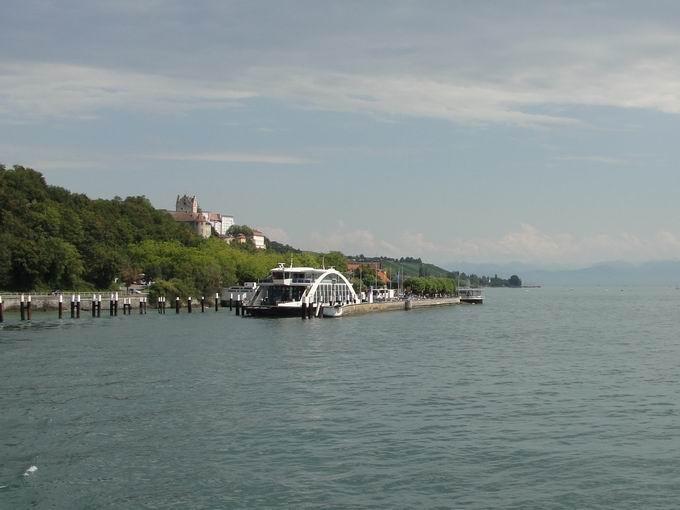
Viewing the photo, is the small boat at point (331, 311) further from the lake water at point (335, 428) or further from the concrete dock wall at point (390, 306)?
the lake water at point (335, 428)

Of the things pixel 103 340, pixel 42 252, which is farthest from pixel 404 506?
pixel 42 252

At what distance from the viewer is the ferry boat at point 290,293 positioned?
316ft

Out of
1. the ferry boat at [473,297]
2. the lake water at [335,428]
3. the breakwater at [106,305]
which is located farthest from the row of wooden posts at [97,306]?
the ferry boat at [473,297]

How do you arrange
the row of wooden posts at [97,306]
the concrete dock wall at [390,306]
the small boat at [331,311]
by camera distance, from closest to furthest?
the row of wooden posts at [97,306]
the small boat at [331,311]
the concrete dock wall at [390,306]

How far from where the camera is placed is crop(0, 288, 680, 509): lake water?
21772 mm

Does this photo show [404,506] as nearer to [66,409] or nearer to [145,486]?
[145,486]

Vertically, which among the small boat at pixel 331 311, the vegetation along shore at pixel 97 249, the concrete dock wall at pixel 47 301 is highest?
the vegetation along shore at pixel 97 249

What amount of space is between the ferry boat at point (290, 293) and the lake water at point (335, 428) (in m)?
40.5

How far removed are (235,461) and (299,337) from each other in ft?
144

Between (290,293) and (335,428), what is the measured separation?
237 feet

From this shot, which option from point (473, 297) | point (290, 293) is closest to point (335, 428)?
point (290, 293)

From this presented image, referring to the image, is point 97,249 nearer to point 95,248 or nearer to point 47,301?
point 95,248

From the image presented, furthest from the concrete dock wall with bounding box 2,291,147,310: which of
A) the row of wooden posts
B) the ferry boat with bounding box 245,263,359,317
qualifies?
the ferry boat with bounding box 245,263,359,317

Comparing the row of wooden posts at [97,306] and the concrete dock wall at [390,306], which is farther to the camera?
the concrete dock wall at [390,306]
